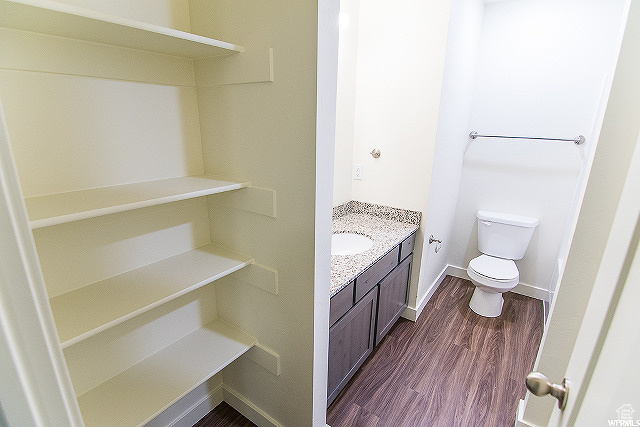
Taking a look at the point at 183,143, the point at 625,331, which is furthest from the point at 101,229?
the point at 625,331

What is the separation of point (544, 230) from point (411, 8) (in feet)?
7.07

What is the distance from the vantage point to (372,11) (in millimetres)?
2111

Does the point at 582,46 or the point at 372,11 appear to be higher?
the point at 372,11

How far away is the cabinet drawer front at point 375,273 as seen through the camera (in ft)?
5.37

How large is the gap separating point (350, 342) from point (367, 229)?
2.62ft

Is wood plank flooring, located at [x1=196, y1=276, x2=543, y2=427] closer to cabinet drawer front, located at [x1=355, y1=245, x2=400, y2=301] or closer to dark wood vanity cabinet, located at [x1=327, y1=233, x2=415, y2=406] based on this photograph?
dark wood vanity cabinet, located at [x1=327, y1=233, x2=415, y2=406]

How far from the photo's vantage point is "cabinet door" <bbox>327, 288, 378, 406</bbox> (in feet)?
5.11

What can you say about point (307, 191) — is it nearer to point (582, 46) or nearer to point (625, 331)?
point (625, 331)

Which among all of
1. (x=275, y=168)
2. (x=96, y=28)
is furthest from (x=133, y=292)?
(x=96, y=28)

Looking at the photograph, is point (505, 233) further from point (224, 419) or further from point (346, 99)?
point (224, 419)

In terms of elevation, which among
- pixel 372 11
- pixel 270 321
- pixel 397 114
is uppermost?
pixel 372 11

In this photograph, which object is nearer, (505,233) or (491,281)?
(491,281)

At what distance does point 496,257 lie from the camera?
275cm

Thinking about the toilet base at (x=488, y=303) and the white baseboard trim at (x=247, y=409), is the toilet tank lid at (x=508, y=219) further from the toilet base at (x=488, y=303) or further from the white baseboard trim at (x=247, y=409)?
the white baseboard trim at (x=247, y=409)
